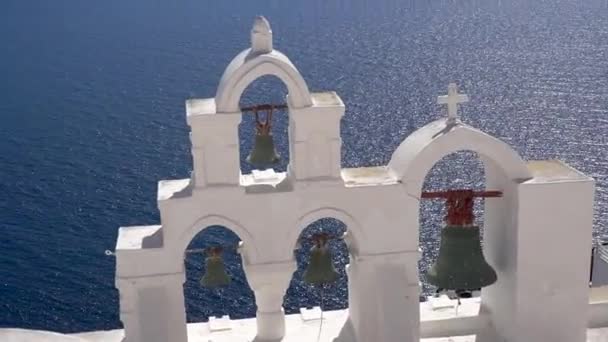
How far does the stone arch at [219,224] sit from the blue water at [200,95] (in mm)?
18725

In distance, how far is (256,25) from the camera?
14.7 metres

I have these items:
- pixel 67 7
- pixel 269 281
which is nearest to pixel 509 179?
pixel 269 281

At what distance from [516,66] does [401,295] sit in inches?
2075

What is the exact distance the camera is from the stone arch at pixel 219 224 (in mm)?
14828

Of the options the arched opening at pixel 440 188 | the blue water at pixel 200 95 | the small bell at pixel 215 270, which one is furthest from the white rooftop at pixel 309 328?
the arched opening at pixel 440 188

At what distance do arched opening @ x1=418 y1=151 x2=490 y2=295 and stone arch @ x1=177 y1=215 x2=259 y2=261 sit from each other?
2025cm

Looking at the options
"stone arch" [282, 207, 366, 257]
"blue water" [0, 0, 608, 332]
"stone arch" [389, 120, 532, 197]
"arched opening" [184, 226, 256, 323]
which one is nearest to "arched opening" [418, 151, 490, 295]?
"blue water" [0, 0, 608, 332]

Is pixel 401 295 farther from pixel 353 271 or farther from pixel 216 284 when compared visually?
pixel 216 284

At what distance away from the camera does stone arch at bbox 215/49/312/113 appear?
14.4 meters

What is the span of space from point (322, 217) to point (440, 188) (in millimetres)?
27850

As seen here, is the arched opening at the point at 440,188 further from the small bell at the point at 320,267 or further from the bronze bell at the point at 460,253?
the bronze bell at the point at 460,253

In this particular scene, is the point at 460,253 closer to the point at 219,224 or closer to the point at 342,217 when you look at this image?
the point at 342,217

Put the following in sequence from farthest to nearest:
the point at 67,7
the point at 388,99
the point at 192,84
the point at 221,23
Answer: the point at 67,7, the point at 221,23, the point at 192,84, the point at 388,99

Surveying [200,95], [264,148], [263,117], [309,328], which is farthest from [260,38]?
[200,95]
